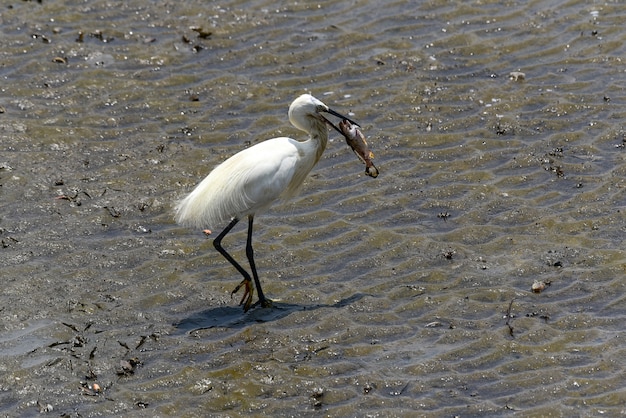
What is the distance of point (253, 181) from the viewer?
25.3 feet

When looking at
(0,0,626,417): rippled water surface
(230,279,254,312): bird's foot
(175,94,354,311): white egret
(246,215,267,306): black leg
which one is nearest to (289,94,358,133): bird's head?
(175,94,354,311): white egret

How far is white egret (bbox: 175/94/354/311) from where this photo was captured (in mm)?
7730

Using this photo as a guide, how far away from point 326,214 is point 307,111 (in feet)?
3.88

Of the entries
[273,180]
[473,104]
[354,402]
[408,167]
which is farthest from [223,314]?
[473,104]

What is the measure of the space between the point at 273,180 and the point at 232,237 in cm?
110

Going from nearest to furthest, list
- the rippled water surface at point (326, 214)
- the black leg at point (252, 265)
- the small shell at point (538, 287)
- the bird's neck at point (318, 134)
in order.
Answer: the rippled water surface at point (326, 214) → the small shell at point (538, 287) → the black leg at point (252, 265) → the bird's neck at point (318, 134)

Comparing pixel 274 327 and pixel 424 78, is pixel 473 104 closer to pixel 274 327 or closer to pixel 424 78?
pixel 424 78

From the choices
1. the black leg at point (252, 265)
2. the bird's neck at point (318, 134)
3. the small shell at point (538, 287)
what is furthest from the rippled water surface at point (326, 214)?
the bird's neck at point (318, 134)

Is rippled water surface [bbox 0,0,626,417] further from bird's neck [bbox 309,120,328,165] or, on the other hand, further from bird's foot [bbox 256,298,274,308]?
bird's neck [bbox 309,120,328,165]

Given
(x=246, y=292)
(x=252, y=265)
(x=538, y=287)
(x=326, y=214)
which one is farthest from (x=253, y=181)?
(x=538, y=287)

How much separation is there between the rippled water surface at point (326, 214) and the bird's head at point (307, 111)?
1.01m

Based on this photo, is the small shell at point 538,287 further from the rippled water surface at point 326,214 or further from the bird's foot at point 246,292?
the bird's foot at point 246,292

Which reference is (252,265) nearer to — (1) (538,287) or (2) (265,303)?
(2) (265,303)

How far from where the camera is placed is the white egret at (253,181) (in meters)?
7.73
